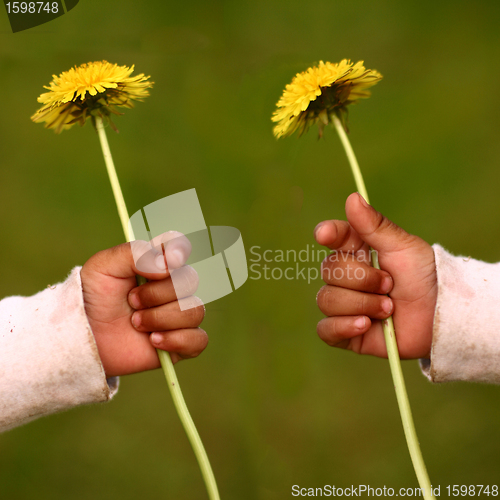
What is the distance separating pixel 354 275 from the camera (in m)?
0.44

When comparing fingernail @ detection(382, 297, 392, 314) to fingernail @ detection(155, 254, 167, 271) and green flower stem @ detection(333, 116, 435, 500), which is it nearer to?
green flower stem @ detection(333, 116, 435, 500)

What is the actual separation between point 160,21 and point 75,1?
12 cm

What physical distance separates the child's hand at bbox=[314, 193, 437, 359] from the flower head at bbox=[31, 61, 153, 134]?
20cm

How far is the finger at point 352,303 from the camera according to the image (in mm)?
424

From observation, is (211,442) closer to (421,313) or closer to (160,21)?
(421,313)

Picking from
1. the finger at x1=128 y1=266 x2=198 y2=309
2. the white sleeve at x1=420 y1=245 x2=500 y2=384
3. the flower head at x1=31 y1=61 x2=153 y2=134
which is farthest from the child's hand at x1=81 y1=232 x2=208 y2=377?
the white sleeve at x1=420 y1=245 x2=500 y2=384

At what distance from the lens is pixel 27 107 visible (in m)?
0.71

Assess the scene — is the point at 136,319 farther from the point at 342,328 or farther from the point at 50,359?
the point at 342,328

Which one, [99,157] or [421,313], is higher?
[99,157]

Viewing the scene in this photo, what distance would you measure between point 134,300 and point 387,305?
0.23 metres

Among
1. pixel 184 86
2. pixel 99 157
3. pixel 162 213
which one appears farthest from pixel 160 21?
pixel 162 213

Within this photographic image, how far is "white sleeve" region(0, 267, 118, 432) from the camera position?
410 millimetres

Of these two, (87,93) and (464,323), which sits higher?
(87,93)

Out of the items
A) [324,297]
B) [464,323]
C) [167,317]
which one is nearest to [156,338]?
[167,317]
